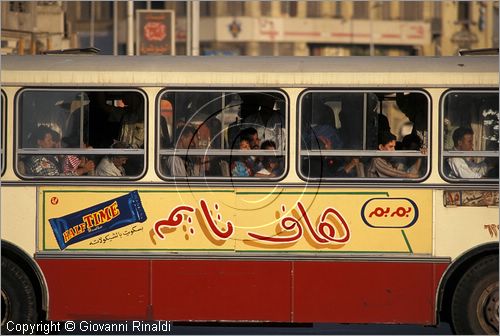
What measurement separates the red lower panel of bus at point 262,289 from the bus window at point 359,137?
0.85 meters

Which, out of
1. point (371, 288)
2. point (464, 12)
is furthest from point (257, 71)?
point (464, 12)

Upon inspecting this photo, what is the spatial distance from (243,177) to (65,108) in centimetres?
179

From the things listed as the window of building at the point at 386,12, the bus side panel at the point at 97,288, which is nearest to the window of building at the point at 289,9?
the window of building at the point at 386,12

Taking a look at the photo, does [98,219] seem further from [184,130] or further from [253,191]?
[253,191]

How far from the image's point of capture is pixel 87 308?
1112 centimetres

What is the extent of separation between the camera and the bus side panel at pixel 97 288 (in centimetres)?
1105

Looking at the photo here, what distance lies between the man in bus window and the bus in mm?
13

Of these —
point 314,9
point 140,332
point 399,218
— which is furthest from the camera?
point 314,9

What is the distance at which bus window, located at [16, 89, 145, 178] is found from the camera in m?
11.2

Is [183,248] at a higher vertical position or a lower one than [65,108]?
lower

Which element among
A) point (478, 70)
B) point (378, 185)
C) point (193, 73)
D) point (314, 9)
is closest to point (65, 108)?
point (193, 73)

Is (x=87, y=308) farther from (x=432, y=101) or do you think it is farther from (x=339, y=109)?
(x=432, y=101)

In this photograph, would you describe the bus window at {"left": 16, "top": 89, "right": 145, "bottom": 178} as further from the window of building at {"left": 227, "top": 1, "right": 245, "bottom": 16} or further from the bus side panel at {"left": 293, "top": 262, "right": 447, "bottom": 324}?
the window of building at {"left": 227, "top": 1, "right": 245, "bottom": 16}

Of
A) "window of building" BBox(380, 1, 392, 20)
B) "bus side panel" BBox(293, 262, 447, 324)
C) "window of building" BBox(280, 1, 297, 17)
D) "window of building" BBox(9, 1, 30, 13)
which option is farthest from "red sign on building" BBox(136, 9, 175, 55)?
"bus side panel" BBox(293, 262, 447, 324)
